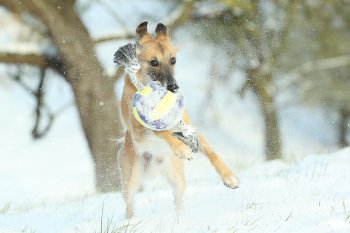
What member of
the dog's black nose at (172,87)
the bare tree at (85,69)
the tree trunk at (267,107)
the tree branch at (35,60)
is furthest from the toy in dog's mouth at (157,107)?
the tree trunk at (267,107)

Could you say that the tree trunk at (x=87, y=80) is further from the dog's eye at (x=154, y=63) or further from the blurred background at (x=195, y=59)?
the dog's eye at (x=154, y=63)

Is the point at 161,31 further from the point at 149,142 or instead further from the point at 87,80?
the point at 87,80

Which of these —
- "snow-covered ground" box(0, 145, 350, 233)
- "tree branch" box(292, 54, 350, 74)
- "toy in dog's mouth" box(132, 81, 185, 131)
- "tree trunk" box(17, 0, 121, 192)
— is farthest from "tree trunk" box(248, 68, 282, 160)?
"toy in dog's mouth" box(132, 81, 185, 131)

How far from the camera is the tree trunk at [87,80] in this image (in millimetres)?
11930

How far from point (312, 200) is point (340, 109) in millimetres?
14476

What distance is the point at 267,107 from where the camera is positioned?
Answer: 14914mm

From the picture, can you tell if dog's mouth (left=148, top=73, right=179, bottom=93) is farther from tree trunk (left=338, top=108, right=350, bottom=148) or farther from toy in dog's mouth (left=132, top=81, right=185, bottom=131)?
tree trunk (left=338, top=108, right=350, bottom=148)

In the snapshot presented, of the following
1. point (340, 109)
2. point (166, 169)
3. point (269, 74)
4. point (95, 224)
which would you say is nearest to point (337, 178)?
point (166, 169)

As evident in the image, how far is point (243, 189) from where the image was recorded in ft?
20.5

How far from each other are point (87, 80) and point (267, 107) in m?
4.76

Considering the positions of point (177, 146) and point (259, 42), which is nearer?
point (177, 146)

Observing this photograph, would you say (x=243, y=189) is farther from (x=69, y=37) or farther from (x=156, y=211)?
(x=69, y=37)

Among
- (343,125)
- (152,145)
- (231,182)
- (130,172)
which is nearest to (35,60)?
(130,172)

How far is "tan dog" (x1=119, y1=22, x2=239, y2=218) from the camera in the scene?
5.70 m
